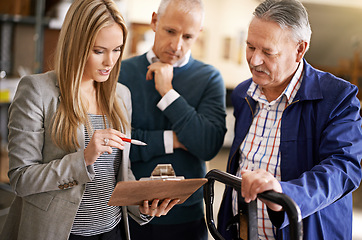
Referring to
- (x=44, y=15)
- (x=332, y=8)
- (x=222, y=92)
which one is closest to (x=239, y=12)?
(x=332, y=8)

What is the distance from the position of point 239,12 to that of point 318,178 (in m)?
5.50

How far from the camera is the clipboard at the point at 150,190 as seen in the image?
1.24 metres

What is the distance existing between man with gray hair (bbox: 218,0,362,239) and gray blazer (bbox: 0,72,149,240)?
57 cm

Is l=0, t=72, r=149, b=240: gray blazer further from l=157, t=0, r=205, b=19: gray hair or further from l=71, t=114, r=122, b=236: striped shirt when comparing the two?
l=157, t=0, r=205, b=19: gray hair

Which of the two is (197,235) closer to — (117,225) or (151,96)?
(117,225)

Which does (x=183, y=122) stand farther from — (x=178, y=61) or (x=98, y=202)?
(x=98, y=202)

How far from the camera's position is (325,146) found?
4.66 ft

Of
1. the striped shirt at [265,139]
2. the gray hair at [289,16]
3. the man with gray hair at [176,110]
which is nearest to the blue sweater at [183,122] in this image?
the man with gray hair at [176,110]

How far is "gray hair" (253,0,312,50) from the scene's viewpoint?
1464mm

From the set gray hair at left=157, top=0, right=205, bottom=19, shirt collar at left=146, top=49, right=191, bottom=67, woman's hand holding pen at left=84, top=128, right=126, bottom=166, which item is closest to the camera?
woman's hand holding pen at left=84, top=128, right=126, bottom=166

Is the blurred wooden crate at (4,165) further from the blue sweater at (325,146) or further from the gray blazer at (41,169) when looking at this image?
the blue sweater at (325,146)

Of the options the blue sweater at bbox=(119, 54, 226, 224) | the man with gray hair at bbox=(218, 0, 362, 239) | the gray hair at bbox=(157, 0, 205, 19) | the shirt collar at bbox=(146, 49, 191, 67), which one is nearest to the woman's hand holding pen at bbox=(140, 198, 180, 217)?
the man with gray hair at bbox=(218, 0, 362, 239)

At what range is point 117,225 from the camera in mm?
1628

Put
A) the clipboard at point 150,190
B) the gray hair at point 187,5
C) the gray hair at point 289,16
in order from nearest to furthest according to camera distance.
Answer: the clipboard at point 150,190
the gray hair at point 289,16
the gray hair at point 187,5
